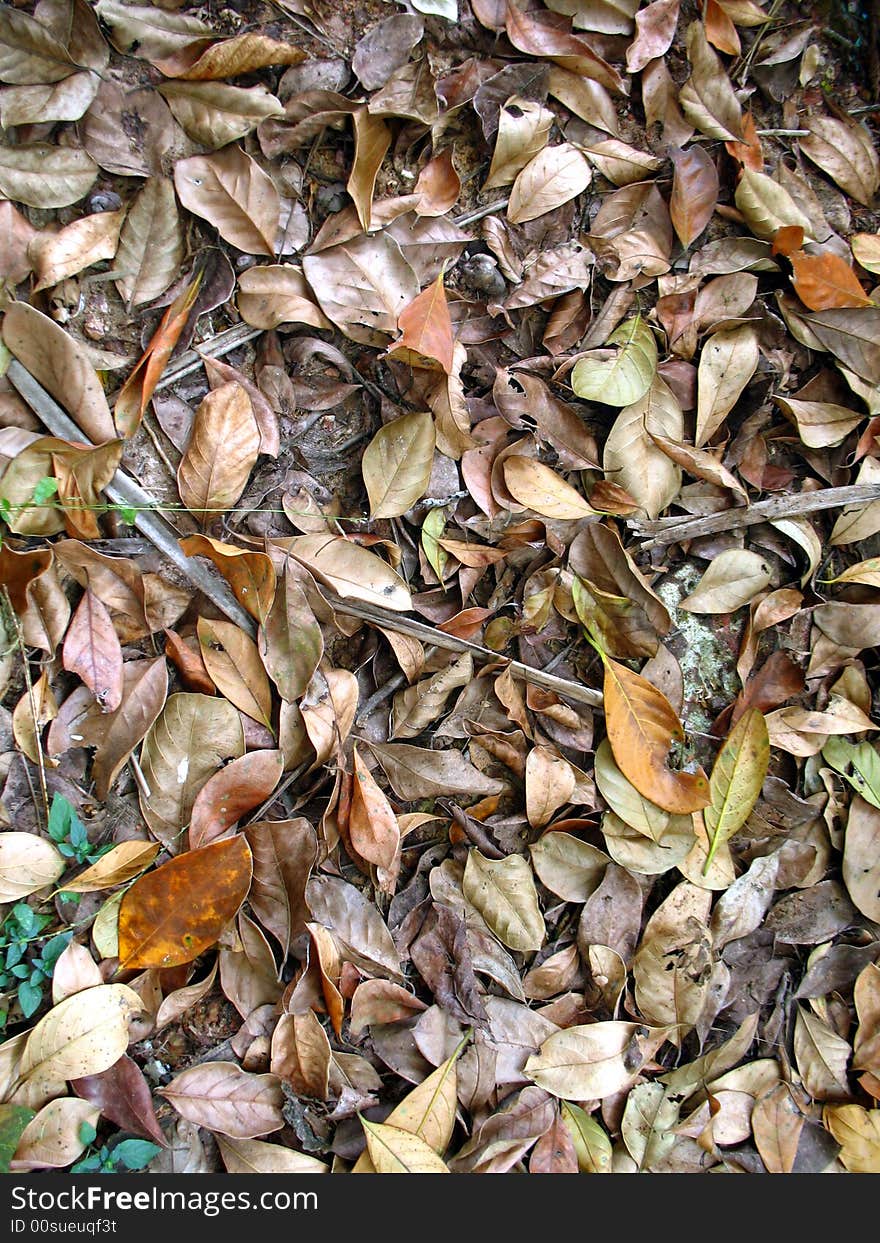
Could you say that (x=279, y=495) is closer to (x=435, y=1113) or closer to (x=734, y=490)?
(x=734, y=490)

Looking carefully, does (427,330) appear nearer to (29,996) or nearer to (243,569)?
(243,569)

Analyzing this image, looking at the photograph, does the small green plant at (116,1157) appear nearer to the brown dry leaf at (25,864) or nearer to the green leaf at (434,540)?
the brown dry leaf at (25,864)

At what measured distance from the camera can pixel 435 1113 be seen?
128 centimetres

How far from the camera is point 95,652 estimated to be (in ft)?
4.30

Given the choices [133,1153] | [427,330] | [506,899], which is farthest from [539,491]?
[133,1153]

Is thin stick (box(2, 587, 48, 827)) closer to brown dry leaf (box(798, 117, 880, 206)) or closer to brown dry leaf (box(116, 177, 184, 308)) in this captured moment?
brown dry leaf (box(116, 177, 184, 308))

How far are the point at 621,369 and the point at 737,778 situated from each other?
704 millimetres

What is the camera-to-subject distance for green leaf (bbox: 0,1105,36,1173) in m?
1.19

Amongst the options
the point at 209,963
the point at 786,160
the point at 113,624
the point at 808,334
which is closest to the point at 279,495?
the point at 113,624

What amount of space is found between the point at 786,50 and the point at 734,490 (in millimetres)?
772

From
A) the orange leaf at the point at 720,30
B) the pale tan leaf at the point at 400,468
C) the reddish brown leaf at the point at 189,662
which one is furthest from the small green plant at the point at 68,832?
the orange leaf at the point at 720,30

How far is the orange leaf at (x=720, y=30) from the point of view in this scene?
1.45 metres

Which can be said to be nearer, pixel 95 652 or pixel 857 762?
pixel 95 652

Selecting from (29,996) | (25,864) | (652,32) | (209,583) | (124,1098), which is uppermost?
(652,32)
